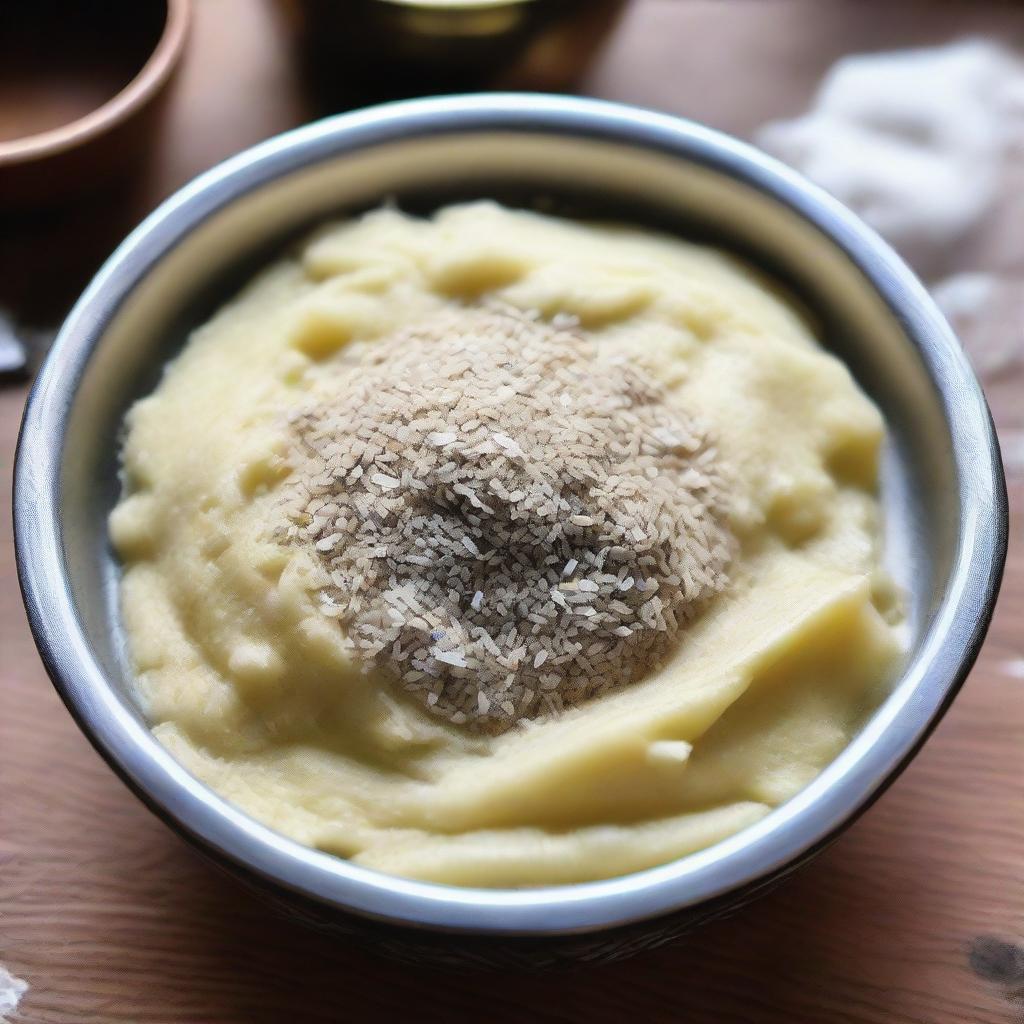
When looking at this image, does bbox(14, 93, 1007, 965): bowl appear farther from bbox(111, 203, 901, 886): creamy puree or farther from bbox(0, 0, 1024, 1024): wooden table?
bbox(0, 0, 1024, 1024): wooden table

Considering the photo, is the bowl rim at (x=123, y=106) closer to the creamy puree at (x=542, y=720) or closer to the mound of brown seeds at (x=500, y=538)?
the creamy puree at (x=542, y=720)

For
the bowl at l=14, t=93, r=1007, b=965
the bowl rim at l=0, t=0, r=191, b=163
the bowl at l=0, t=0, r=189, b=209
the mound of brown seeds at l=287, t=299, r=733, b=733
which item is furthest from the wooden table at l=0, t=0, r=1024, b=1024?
the bowl at l=0, t=0, r=189, b=209

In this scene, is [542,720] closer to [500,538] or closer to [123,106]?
[500,538]

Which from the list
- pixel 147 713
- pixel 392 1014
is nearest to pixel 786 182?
pixel 147 713

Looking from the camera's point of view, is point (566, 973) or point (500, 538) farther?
point (566, 973)

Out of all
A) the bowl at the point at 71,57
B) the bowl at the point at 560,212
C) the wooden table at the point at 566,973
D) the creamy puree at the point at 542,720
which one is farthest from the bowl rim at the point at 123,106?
the wooden table at the point at 566,973

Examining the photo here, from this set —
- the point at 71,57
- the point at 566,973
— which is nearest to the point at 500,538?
the point at 566,973

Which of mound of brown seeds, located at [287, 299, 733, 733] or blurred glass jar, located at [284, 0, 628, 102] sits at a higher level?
blurred glass jar, located at [284, 0, 628, 102]
